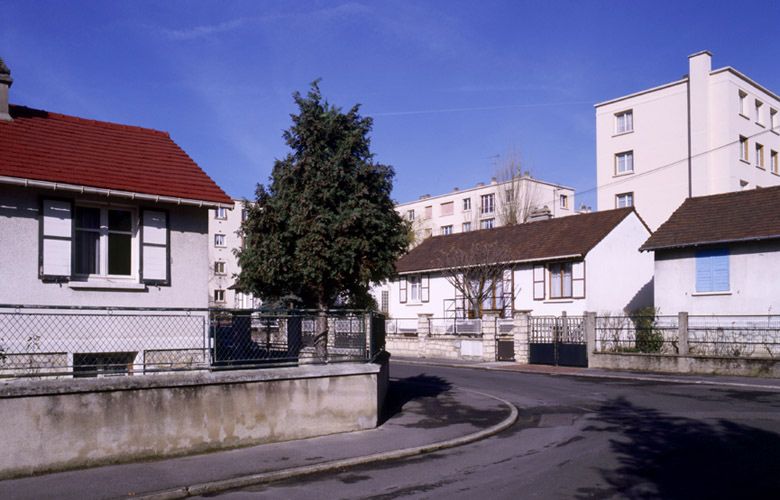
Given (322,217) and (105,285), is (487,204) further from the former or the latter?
(105,285)

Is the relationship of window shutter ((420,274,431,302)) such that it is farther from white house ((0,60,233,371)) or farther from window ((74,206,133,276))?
window ((74,206,133,276))

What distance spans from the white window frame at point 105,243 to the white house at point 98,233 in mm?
20

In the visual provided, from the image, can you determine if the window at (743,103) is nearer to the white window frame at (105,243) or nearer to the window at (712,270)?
the window at (712,270)

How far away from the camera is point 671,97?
42.3 m

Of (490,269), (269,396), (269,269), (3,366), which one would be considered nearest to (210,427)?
(269,396)

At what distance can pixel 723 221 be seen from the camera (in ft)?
88.1

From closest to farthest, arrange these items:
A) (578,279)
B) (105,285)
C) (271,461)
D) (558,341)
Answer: (271,461) < (105,285) < (558,341) < (578,279)

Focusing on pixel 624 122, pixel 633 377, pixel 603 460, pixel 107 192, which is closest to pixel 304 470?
pixel 603 460

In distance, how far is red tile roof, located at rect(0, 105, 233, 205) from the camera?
13.2 m

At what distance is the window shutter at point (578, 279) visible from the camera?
107 feet

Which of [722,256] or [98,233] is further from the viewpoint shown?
[722,256]

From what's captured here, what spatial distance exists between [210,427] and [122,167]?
6.51 m

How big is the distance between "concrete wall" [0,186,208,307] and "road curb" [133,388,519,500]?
5.95 meters

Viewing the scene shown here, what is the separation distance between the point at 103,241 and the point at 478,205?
187 ft
